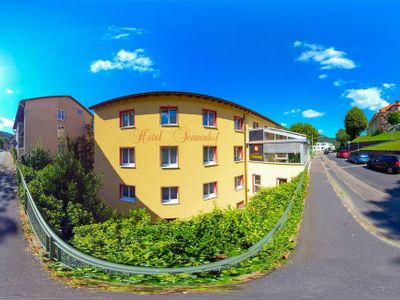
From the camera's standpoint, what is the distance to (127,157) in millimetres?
19078

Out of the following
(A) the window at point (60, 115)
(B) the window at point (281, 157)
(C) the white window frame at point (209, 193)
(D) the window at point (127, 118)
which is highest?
(A) the window at point (60, 115)

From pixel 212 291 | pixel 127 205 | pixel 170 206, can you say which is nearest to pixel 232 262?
pixel 212 291

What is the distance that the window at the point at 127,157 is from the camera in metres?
18.9

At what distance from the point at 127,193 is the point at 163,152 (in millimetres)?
4427

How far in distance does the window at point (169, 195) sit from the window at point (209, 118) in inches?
227

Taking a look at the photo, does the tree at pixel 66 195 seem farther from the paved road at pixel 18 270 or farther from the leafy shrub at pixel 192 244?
the leafy shrub at pixel 192 244

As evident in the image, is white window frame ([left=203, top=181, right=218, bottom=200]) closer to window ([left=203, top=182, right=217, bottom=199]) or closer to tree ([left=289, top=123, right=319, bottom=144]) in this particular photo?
window ([left=203, top=182, right=217, bottom=199])

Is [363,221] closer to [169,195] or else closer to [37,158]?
[169,195]

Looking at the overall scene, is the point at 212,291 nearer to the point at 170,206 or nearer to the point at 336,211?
the point at 336,211

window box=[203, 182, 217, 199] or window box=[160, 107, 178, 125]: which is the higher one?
window box=[160, 107, 178, 125]

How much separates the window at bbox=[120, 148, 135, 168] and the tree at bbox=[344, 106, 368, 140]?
2711 inches

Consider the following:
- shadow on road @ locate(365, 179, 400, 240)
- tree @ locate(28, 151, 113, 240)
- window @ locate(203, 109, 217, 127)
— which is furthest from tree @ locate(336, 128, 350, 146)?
tree @ locate(28, 151, 113, 240)

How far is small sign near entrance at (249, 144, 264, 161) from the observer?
23688mm

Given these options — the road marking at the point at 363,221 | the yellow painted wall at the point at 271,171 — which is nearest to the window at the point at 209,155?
the yellow painted wall at the point at 271,171
